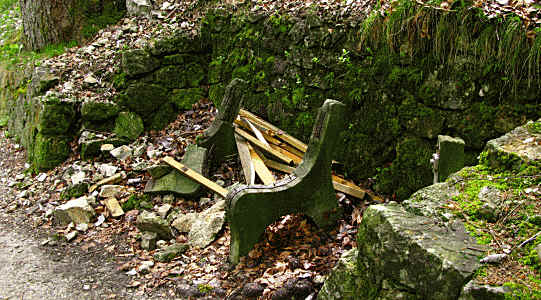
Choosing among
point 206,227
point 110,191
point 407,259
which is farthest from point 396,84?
point 110,191

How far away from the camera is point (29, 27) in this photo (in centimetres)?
872

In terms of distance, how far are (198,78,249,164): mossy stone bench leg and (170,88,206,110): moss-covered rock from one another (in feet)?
6.06

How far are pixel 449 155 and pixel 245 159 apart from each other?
9.16ft

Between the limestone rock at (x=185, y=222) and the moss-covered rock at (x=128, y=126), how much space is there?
2549 mm

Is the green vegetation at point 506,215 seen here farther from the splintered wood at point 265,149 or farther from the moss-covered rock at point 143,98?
the moss-covered rock at point 143,98

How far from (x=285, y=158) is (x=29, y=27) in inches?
293

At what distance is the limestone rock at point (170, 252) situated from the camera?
417 centimetres

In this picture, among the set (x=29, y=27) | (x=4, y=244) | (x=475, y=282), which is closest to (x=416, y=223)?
(x=475, y=282)

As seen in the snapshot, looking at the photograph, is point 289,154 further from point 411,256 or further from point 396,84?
point 411,256

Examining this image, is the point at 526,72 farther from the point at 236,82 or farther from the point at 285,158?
the point at 236,82

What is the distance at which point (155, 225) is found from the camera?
4.62 m

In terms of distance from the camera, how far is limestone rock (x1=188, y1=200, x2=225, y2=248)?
4312mm

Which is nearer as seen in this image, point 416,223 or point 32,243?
point 416,223

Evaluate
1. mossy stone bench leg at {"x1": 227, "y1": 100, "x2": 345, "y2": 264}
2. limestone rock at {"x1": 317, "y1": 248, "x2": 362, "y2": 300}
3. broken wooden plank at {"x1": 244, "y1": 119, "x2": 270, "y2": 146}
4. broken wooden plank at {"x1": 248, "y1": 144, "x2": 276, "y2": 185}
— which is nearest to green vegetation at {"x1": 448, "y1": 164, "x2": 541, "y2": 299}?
limestone rock at {"x1": 317, "y1": 248, "x2": 362, "y2": 300}
